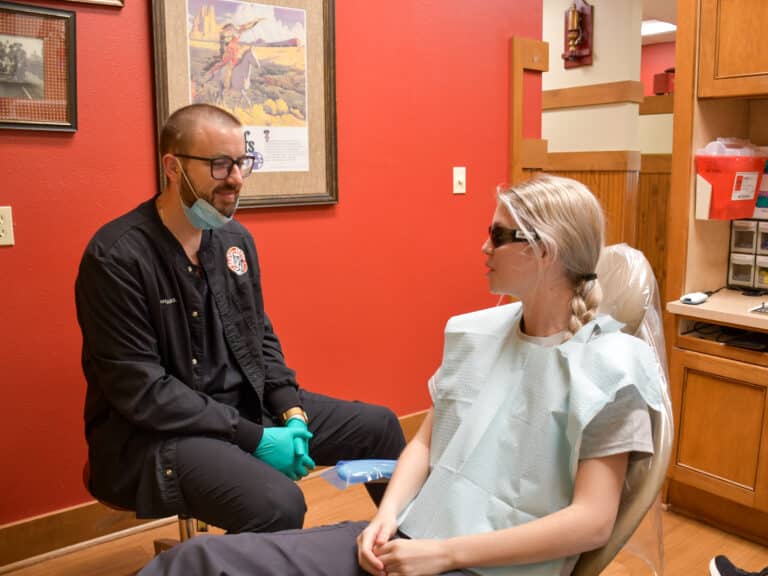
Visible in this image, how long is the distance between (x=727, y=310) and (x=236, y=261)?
1507 millimetres

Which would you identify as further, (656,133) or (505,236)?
(656,133)

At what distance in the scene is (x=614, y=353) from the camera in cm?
121

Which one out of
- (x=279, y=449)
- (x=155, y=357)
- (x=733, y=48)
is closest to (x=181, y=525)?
(x=279, y=449)

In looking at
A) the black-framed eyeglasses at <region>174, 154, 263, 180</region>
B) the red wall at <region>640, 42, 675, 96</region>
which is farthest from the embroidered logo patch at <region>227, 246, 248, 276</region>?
the red wall at <region>640, 42, 675, 96</region>

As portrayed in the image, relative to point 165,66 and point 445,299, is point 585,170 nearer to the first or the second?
point 445,299

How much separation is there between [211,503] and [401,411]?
1.52m

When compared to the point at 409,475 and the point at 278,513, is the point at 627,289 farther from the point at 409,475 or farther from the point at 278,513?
the point at 278,513

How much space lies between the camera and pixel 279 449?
1827 millimetres

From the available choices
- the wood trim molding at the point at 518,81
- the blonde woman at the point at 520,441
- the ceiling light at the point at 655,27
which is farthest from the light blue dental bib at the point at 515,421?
the ceiling light at the point at 655,27

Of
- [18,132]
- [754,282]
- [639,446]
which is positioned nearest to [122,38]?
[18,132]

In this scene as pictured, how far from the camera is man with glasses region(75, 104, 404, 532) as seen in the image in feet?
5.50

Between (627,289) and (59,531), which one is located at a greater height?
(627,289)

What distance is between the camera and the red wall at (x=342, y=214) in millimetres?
2135

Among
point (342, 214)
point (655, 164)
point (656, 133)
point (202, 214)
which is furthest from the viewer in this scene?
point (656, 133)
